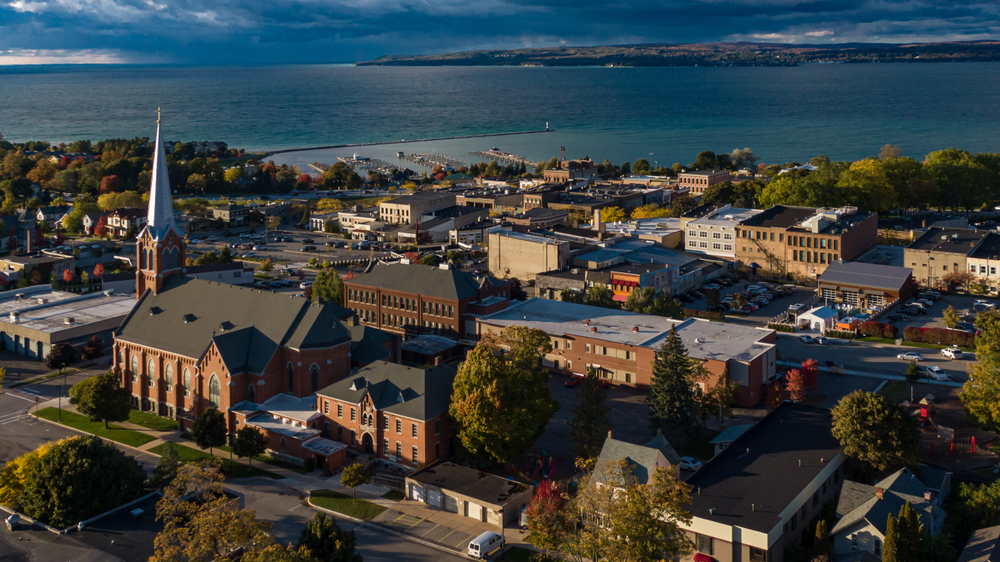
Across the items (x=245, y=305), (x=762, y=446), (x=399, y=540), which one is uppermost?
(x=245, y=305)

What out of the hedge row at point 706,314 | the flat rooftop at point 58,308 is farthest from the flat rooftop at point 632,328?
the flat rooftop at point 58,308

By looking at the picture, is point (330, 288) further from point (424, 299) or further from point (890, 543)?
point (890, 543)

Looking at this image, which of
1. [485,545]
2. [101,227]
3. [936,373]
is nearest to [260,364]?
[485,545]

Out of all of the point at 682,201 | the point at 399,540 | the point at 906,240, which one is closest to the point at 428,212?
the point at 682,201

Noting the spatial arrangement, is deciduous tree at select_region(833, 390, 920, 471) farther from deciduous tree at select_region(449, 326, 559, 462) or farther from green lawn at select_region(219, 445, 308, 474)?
green lawn at select_region(219, 445, 308, 474)

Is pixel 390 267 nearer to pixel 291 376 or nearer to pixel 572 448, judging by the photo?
pixel 291 376

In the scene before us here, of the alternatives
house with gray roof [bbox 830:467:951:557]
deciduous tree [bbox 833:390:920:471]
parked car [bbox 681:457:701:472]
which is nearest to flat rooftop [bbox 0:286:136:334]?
parked car [bbox 681:457:701:472]
